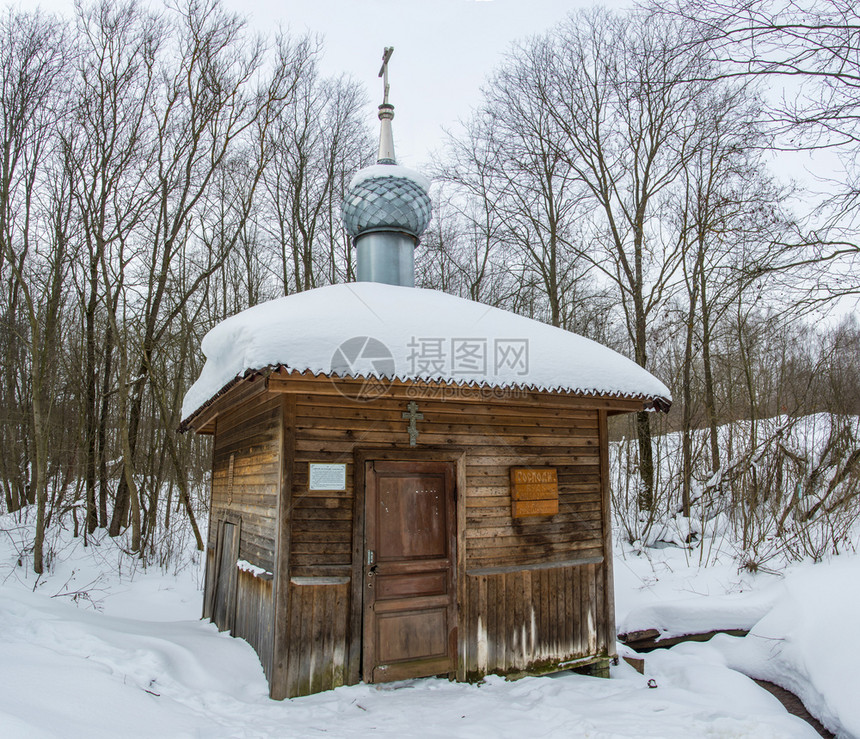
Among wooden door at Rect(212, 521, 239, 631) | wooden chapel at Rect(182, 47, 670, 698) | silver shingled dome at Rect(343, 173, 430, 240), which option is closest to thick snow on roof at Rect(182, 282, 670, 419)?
wooden chapel at Rect(182, 47, 670, 698)

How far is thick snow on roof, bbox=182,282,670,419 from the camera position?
16.3ft

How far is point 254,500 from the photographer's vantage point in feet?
20.4

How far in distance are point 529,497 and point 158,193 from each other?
1218cm

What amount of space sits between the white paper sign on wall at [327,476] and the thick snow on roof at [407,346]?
106 cm

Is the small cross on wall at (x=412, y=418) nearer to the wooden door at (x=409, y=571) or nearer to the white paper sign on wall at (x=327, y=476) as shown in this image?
the wooden door at (x=409, y=571)

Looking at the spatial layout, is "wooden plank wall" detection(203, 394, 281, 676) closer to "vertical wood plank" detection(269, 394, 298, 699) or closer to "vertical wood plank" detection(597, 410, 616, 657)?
"vertical wood plank" detection(269, 394, 298, 699)

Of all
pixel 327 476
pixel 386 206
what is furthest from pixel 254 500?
pixel 386 206

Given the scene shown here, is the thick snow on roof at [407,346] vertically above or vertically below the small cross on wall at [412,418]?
above

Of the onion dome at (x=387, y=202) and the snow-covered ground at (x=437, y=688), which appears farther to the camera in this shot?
the onion dome at (x=387, y=202)

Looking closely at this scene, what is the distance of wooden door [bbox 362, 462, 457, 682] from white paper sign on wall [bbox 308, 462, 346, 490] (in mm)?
264

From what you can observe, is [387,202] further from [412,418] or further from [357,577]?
[357,577]

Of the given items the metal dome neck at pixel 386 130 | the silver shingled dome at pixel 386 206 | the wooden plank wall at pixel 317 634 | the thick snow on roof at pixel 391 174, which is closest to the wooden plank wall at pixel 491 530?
the wooden plank wall at pixel 317 634

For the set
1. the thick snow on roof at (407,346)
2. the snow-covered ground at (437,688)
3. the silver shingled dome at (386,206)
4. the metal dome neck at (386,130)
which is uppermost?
the metal dome neck at (386,130)

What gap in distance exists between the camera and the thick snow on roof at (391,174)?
810 centimetres
